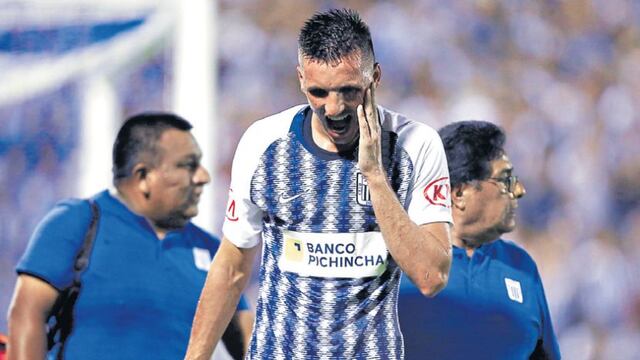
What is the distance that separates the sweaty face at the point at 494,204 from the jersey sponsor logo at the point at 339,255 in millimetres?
1373

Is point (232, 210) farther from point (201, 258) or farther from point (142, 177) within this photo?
point (142, 177)

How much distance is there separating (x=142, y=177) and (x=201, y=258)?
1.51 feet

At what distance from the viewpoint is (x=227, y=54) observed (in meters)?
9.83

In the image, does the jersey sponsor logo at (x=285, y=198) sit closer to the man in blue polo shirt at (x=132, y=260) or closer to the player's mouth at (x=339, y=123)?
the player's mouth at (x=339, y=123)

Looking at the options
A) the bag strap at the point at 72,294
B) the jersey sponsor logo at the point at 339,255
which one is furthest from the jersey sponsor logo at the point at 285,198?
the bag strap at the point at 72,294

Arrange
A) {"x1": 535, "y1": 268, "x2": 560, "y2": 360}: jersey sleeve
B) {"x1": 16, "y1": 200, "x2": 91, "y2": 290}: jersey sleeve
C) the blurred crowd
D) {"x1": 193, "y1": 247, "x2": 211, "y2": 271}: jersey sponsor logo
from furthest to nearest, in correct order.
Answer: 1. the blurred crowd
2. {"x1": 193, "y1": 247, "x2": 211, "y2": 271}: jersey sponsor logo
3. {"x1": 16, "y1": 200, "x2": 91, "y2": 290}: jersey sleeve
4. {"x1": 535, "y1": 268, "x2": 560, "y2": 360}: jersey sleeve

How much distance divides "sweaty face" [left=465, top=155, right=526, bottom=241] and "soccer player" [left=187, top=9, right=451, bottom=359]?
4.20ft

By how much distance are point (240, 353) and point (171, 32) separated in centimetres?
285

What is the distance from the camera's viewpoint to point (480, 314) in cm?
477

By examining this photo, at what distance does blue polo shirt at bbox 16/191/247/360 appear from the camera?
5.00 metres

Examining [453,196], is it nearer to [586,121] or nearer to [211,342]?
[211,342]

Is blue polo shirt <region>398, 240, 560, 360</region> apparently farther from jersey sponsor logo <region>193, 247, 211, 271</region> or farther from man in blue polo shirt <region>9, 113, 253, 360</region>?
jersey sponsor logo <region>193, 247, 211, 271</region>

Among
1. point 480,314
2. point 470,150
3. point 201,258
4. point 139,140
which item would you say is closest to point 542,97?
point 139,140

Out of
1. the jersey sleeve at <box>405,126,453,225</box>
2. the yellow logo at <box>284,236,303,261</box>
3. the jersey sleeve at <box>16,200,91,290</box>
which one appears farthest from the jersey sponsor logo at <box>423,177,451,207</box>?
the jersey sleeve at <box>16,200,91,290</box>
